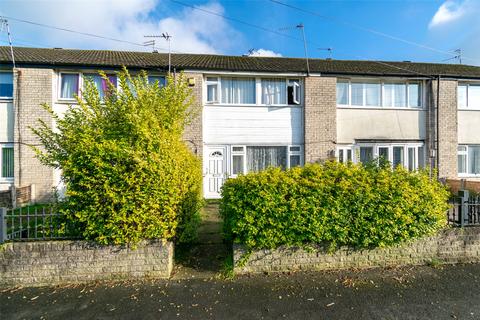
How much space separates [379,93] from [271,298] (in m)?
11.2

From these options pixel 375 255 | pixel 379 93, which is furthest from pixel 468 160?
pixel 375 255

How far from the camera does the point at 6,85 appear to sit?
30.7 feet

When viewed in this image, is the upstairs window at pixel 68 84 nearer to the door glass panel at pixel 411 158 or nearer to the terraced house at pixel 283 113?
the terraced house at pixel 283 113

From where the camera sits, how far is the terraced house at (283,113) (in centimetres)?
929

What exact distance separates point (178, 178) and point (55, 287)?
2449 millimetres

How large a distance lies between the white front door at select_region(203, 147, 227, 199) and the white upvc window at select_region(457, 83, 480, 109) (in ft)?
38.4

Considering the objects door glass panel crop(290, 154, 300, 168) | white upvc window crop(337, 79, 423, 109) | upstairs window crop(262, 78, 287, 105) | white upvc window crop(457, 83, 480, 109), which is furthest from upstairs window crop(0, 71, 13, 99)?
white upvc window crop(457, 83, 480, 109)

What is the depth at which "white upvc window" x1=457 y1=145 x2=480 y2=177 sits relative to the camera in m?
11.4

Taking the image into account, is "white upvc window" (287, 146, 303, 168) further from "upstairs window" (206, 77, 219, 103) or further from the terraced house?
"upstairs window" (206, 77, 219, 103)

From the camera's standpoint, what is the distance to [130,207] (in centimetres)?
364

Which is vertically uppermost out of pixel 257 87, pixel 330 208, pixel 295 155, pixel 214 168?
pixel 257 87

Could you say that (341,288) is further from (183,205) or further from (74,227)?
(74,227)

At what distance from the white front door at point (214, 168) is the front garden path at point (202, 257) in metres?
4.68

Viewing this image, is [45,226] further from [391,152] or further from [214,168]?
[391,152]
